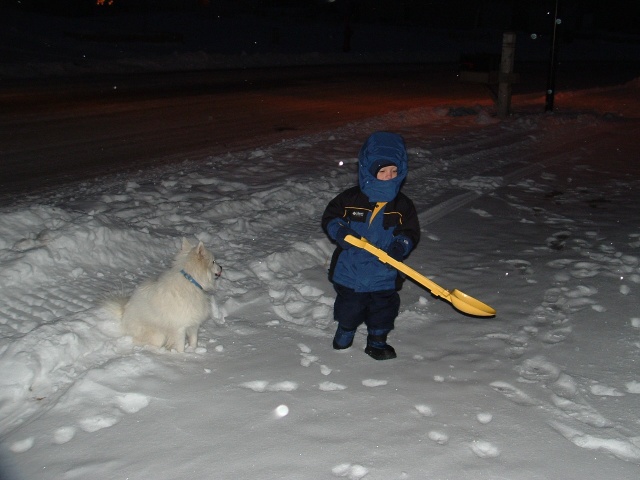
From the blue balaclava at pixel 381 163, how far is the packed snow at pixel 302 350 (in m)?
1.18

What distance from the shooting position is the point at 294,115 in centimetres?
1438

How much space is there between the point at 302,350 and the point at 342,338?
30 centimetres

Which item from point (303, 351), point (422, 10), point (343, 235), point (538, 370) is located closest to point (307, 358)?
point (303, 351)

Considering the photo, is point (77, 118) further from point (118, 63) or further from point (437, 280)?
point (118, 63)

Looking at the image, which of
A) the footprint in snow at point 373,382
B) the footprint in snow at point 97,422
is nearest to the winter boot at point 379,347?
the footprint in snow at point 373,382

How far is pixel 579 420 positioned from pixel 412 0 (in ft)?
183

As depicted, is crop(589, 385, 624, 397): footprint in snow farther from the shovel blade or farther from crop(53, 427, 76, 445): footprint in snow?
crop(53, 427, 76, 445): footprint in snow

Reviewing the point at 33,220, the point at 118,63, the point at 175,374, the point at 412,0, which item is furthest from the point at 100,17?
the point at 175,374

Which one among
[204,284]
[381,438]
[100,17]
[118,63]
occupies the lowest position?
[381,438]

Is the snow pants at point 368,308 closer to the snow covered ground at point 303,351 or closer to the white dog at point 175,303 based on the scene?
the snow covered ground at point 303,351

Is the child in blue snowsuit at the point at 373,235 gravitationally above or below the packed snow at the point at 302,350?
above

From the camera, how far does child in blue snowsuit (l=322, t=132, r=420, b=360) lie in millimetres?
4086

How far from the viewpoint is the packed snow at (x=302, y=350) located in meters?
3.36

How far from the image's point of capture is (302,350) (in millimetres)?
4457
